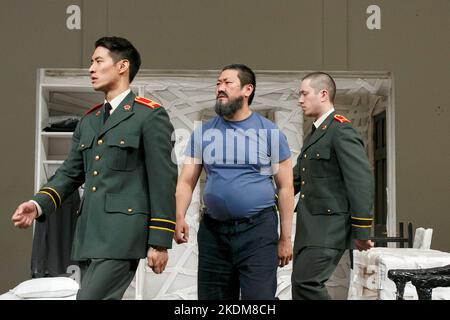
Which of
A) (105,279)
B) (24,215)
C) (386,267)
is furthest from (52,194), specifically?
(386,267)

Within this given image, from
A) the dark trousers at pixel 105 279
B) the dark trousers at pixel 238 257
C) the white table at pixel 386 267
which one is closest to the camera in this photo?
the dark trousers at pixel 105 279

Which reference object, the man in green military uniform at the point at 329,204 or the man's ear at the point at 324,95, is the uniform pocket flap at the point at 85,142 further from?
the man's ear at the point at 324,95

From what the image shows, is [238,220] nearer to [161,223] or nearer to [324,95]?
[161,223]

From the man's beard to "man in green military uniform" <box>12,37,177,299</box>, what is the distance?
22.5 inches

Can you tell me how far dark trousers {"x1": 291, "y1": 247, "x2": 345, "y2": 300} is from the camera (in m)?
3.26

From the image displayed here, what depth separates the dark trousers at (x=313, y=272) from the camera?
326cm

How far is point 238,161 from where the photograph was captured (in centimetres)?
316

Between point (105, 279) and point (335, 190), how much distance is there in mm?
1351

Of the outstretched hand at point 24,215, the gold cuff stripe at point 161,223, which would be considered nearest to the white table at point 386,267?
the gold cuff stripe at point 161,223

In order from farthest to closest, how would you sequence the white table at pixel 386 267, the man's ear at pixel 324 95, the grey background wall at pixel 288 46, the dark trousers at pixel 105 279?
the grey background wall at pixel 288 46, the white table at pixel 386 267, the man's ear at pixel 324 95, the dark trousers at pixel 105 279

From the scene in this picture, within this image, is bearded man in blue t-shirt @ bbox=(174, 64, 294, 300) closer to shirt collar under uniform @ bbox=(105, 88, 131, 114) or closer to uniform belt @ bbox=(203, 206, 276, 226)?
uniform belt @ bbox=(203, 206, 276, 226)
